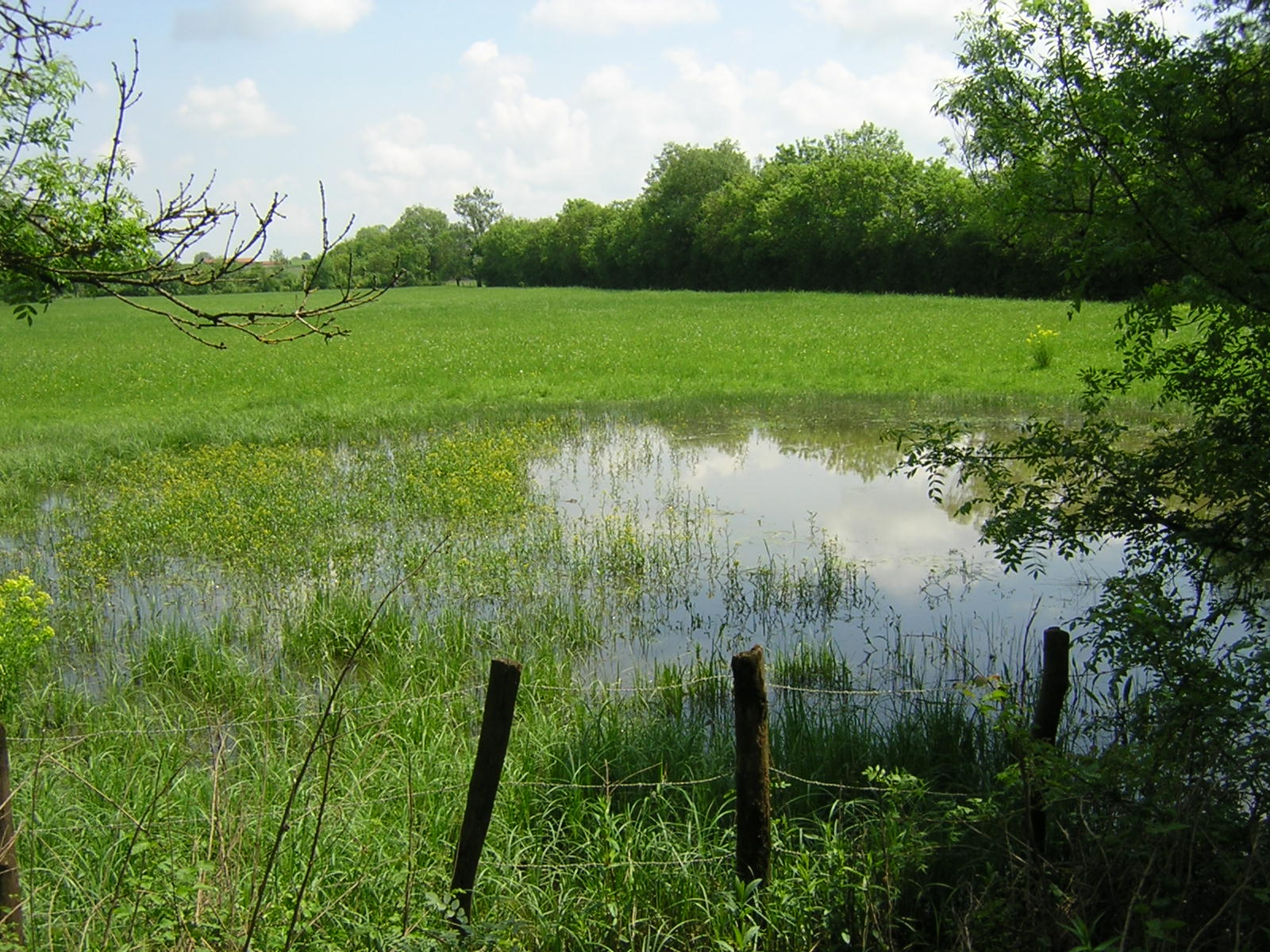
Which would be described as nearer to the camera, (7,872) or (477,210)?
Result: (7,872)

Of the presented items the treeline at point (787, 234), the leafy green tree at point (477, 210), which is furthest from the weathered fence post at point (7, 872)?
the leafy green tree at point (477, 210)

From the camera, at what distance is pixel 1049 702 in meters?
4.05

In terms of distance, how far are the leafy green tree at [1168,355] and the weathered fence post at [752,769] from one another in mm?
1237

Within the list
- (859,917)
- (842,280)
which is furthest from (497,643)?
(842,280)

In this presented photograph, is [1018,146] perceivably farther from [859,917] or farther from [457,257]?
[457,257]

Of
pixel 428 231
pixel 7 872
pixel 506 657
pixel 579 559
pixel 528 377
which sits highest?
pixel 428 231

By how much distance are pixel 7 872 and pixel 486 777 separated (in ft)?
5.25

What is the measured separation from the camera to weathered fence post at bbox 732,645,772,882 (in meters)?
3.89

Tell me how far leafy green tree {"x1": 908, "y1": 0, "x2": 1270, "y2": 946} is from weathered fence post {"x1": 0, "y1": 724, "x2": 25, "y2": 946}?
356 cm

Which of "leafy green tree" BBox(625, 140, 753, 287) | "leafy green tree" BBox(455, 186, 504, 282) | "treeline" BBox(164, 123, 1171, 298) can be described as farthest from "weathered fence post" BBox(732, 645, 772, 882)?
"leafy green tree" BBox(455, 186, 504, 282)

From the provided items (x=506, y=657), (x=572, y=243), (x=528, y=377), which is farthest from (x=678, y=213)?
(x=506, y=657)

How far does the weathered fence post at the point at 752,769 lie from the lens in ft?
12.8

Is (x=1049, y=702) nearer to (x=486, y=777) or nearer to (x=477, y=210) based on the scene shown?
(x=486, y=777)

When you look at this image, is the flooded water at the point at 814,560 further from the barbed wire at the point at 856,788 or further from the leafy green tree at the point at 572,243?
the leafy green tree at the point at 572,243
